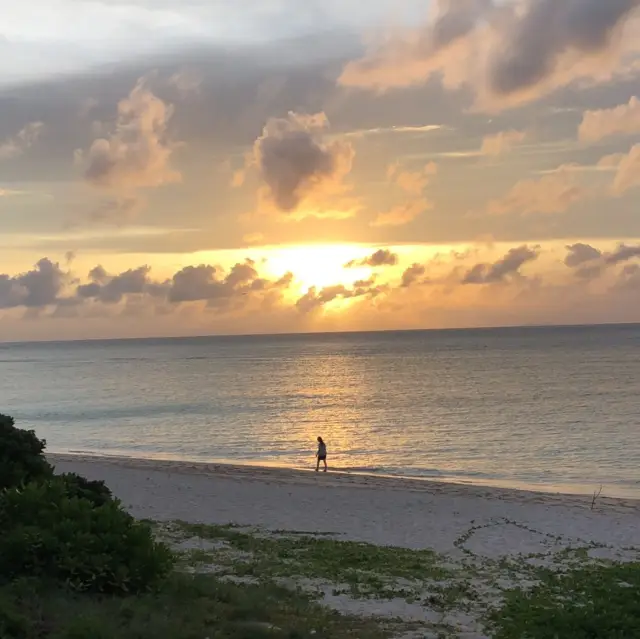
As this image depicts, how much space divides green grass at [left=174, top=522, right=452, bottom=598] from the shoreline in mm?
10024

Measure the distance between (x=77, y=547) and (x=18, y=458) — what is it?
334cm

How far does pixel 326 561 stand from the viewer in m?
12.7

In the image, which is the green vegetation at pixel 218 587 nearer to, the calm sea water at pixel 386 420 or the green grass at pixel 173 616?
the green grass at pixel 173 616

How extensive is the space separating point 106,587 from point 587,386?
235 ft

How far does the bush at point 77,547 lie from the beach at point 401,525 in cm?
266

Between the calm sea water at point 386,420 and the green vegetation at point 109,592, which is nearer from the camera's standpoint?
the green vegetation at point 109,592

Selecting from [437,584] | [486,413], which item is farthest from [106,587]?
[486,413]

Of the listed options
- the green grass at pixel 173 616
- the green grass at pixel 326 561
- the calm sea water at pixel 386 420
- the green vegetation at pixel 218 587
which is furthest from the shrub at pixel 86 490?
the calm sea water at pixel 386 420

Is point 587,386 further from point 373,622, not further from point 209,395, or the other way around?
point 373,622

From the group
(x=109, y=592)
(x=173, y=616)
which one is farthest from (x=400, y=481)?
(x=173, y=616)

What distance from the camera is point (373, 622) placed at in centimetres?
920

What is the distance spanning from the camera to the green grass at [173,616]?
712cm

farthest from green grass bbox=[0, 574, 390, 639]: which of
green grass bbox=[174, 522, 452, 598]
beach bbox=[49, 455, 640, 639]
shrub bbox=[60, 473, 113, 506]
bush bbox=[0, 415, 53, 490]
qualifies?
bush bbox=[0, 415, 53, 490]

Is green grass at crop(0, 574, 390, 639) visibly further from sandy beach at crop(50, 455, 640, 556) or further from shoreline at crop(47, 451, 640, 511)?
shoreline at crop(47, 451, 640, 511)
